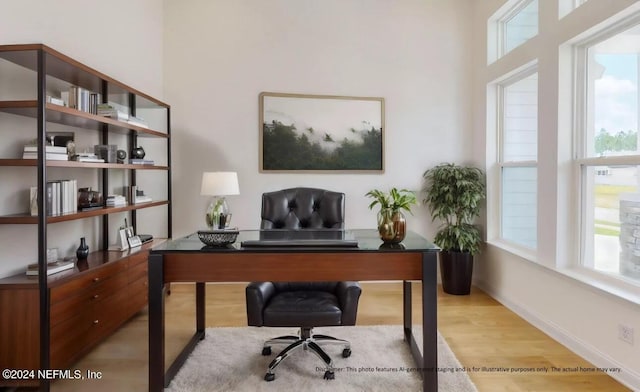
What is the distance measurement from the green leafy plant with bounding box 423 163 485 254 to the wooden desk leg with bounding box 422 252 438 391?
1.87 metres

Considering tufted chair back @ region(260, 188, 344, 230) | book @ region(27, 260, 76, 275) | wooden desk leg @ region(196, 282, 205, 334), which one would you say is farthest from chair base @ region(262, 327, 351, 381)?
book @ region(27, 260, 76, 275)

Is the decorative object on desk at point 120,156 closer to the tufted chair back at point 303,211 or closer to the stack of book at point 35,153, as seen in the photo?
the stack of book at point 35,153

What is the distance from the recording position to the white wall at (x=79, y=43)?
2.20m

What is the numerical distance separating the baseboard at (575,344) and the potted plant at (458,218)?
1.46ft

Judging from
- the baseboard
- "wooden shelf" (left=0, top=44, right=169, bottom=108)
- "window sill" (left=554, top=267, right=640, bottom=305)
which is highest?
"wooden shelf" (left=0, top=44, right=169, bottom=108)

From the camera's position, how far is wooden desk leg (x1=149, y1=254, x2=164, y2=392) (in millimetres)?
1889

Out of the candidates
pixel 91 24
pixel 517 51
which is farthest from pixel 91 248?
pixel 517 51

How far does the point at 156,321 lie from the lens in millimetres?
1907

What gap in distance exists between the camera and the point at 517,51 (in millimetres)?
3238

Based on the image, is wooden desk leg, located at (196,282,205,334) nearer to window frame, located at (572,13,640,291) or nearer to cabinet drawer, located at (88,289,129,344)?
cabinet drawer, located at (88,289,129,344)

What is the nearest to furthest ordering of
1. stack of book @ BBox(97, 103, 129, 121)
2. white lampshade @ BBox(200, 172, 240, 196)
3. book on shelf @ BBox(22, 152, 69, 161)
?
book on shelf @ BBox(22, 152, 69, 161) → stack of book @ BBox(97, 103, 129, 121) → white lampshade @ BBox(200, 172, 240, 196)

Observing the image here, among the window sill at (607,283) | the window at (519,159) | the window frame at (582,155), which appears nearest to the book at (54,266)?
the window sill at (607,283)

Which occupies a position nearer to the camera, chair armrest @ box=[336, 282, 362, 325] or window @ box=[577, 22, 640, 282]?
chair armrest @ box=[336, 282, 362, 325]

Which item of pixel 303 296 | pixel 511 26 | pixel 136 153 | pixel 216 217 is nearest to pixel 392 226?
pixel 303 296
